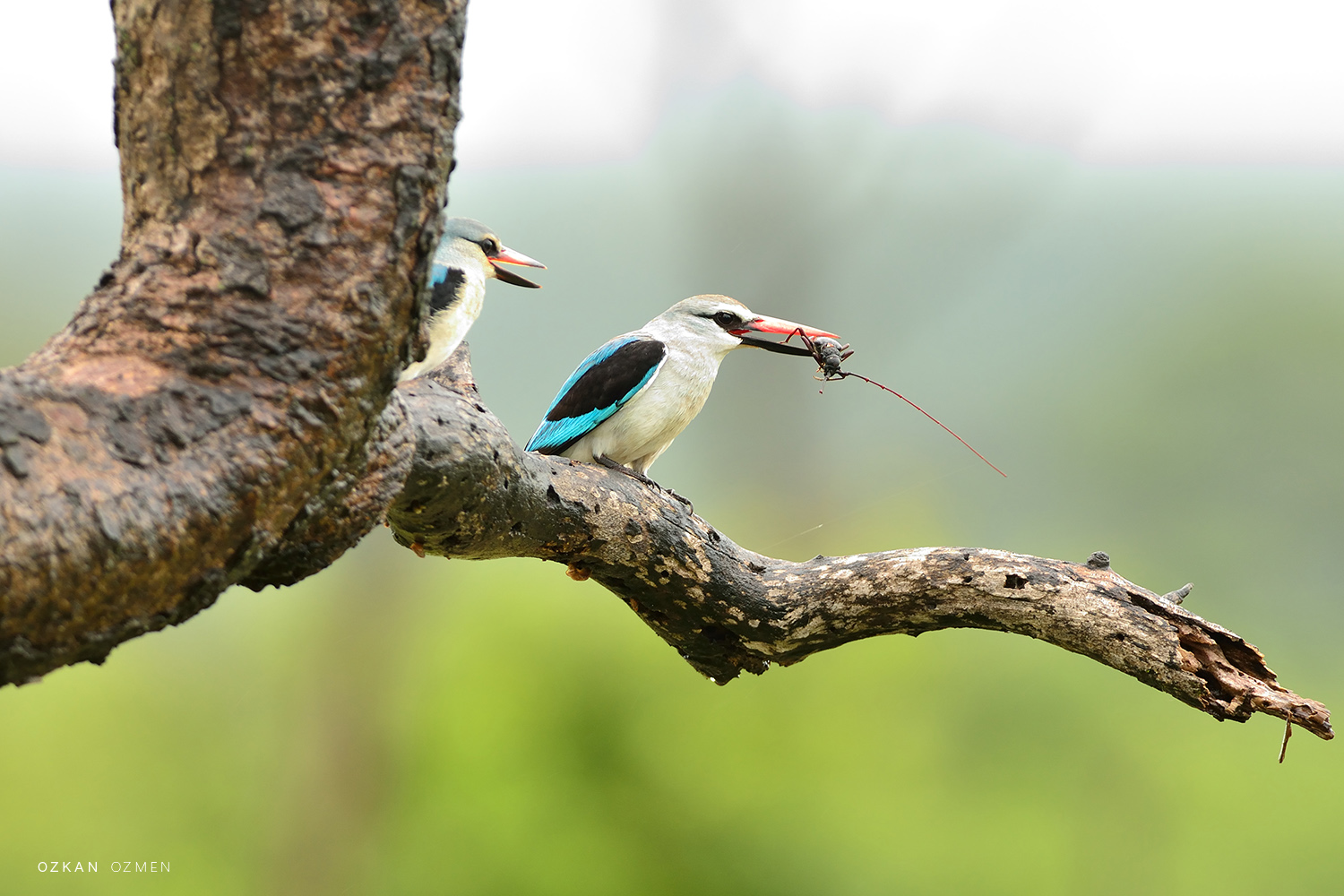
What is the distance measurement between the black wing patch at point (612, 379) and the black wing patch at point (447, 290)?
2.03 ft

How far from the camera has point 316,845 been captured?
153 inches

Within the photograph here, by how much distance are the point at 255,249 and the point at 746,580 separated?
117 centimetres

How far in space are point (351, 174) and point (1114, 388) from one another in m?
3.91

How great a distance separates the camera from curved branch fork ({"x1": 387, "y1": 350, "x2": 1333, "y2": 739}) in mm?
1533

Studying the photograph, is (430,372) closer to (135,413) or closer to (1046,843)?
(135,413)

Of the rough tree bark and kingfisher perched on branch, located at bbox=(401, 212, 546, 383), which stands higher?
kingfisher perched on branch, located at bbox=(401, 212, 546, 383)

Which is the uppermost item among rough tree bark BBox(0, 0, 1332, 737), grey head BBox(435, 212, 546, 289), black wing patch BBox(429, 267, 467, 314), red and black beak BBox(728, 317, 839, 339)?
red and black beak BBox(728, 317, 839, 339)

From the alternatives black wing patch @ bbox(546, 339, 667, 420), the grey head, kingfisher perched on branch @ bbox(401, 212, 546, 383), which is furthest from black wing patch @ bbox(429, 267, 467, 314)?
black wing patch @ bbox(546, 339, 667, 420)

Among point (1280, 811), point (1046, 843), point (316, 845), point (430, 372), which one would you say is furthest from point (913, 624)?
point (316, 845)

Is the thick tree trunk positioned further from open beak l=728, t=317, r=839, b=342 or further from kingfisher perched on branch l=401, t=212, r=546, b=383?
open beak l=728, t=317, r=839, b=342

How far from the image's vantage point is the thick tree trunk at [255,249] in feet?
3.41

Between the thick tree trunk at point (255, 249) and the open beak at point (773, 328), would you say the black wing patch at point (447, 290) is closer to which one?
the thick tree trunk at point (255, 249)

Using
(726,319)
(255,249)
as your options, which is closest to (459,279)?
(255,249)

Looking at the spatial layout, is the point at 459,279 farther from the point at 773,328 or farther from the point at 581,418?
the point at 773,328
